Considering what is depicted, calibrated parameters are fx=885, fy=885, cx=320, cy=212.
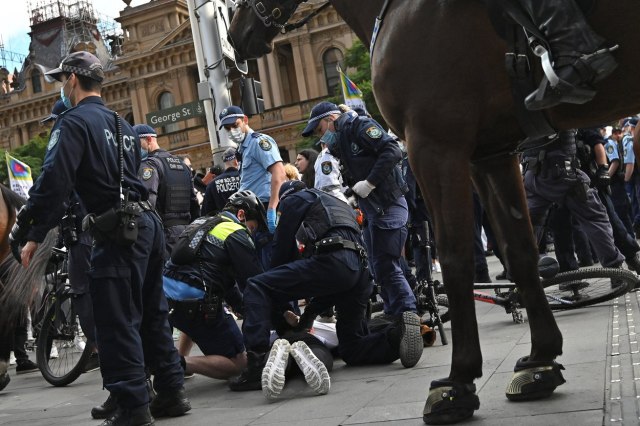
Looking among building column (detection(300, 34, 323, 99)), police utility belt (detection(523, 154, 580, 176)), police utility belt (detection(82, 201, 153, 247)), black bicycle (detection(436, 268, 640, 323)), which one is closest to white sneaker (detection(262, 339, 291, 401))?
police utility belt (detection(82, 201, 153, 247))

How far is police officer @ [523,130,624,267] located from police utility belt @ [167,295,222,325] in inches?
122

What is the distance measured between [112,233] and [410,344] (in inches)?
85.3

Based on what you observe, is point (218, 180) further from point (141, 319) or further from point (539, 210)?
point (141, 319)

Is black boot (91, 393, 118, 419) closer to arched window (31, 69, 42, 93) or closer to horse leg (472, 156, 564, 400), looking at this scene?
horse leg (472, 156, 564, 400)

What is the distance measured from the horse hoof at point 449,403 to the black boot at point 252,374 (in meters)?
2.24

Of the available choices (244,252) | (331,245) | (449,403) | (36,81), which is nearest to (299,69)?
(36,81)

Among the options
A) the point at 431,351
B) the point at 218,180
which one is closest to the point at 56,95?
the point at 218,180

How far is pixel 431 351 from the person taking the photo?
6711 millimetres

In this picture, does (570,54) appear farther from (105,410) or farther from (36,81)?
(36,81)

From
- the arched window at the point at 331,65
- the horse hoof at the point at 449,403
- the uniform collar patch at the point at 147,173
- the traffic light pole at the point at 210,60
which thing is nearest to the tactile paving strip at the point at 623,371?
the horse hoof at the point at 449,403

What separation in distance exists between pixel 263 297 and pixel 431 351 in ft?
4.75

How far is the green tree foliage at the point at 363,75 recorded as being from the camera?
39.1 metres

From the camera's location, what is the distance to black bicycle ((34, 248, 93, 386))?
806 centimetres

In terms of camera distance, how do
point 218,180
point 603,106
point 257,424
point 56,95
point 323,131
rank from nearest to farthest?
1. point 603,106
2. point 257,424
3. point 323,131
4. point 218,180
5. point 56,95
